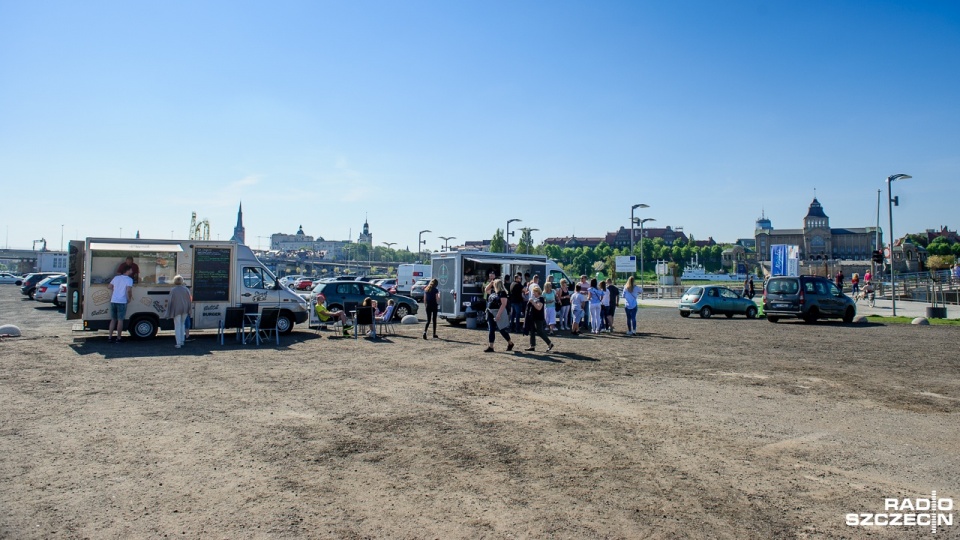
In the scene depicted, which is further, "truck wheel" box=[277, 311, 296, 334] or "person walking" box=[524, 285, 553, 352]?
"truck wheel" box=[277, 311, 296, 334]

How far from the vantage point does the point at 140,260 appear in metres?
16.0

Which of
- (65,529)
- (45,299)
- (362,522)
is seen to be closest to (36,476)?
(65,529)

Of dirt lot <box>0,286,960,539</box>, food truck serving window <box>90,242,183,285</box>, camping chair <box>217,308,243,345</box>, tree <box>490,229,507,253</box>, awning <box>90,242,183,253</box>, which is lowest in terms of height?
dirt lot <box>0,286,960,539</box>

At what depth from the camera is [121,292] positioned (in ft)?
48.2

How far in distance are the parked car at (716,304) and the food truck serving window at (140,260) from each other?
1997 centimetres

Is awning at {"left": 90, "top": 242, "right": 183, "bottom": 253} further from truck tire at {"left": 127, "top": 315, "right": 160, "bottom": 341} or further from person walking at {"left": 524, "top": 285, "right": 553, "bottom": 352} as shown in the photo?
person walking at {"left": 524, "top": 285, "right": 553, "bottom": 352}

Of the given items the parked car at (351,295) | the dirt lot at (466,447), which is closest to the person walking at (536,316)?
the dirt lot at (466,447)

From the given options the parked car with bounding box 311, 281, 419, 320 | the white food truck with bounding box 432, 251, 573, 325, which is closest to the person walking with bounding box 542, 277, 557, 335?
the white food truck with bounding box 432, 251, 573, 325

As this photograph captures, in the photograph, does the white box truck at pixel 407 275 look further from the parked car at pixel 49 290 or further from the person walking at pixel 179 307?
the person walking at pixel 179 307

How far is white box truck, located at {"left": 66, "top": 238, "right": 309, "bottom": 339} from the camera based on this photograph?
A: 15.4m

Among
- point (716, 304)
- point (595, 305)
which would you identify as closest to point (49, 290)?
point (595, 305)

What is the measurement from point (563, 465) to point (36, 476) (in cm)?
430

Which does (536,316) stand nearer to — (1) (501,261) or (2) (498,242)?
(1) (501,261)

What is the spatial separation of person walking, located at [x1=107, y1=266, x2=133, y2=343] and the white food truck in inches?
357
